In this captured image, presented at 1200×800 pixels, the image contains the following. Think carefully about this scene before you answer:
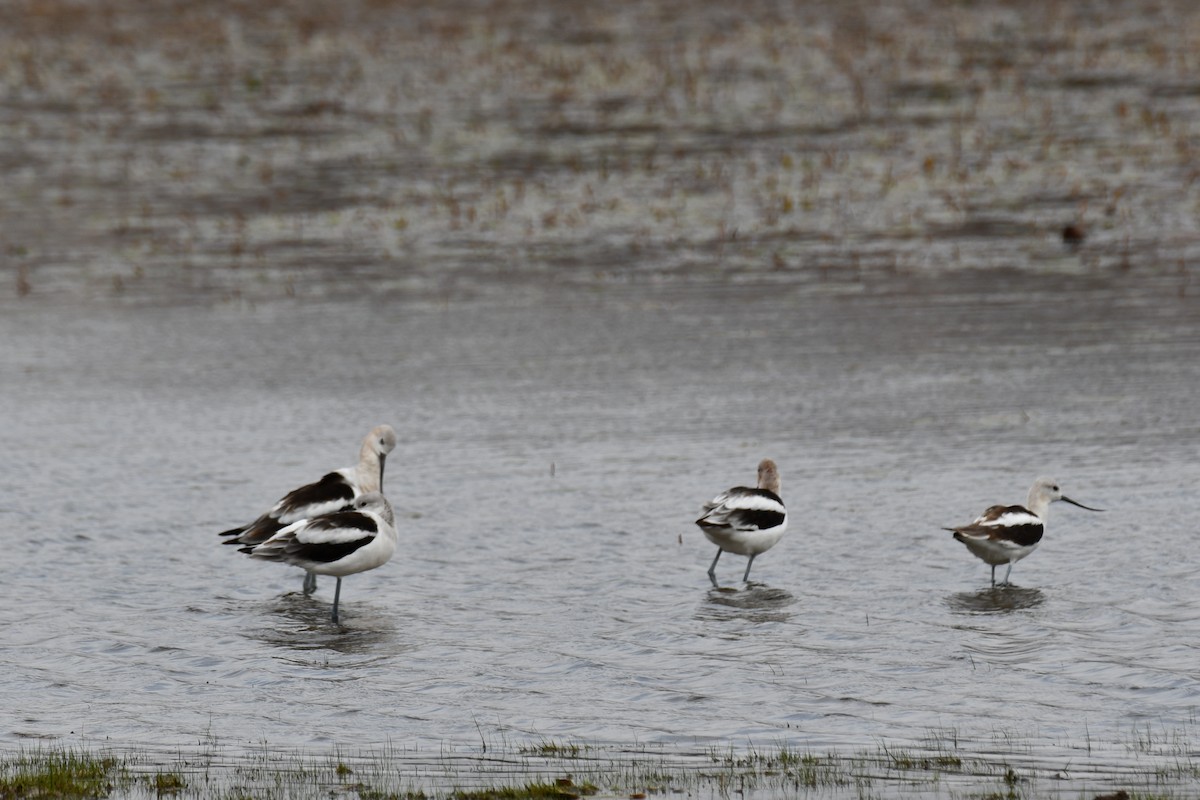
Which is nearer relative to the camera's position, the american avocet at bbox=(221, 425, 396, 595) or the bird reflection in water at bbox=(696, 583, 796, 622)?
the bird reflection in water at bbox=(696, 583, 796, 622)

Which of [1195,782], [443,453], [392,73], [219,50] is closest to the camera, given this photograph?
[1195,782]

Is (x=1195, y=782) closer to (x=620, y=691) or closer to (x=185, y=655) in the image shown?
(x=620, y=691)

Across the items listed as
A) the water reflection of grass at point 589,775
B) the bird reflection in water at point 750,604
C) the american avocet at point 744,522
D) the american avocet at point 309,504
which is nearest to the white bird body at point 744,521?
the american avocet at point 744,522

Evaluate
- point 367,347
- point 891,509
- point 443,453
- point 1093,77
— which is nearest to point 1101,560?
point 891,509

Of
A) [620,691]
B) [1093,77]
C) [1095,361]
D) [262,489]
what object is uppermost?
[1093,77]

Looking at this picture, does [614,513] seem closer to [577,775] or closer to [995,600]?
[995,600]

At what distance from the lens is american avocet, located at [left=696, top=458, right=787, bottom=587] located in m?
12.3

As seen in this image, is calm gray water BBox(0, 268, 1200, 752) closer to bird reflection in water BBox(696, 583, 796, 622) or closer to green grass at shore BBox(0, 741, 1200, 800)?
bird reflection in water BBox(696, 583, 796, 622)

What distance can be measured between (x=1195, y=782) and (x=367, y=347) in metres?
13.8

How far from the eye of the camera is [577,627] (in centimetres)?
1141

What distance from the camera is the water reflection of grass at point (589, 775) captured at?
8.35m

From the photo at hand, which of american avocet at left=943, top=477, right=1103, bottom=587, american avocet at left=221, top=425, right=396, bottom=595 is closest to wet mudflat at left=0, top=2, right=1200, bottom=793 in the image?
american avocet at left=943, top=477, right=1103, bottom=587

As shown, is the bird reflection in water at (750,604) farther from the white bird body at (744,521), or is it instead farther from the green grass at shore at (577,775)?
the green grass at shore at (577,775)

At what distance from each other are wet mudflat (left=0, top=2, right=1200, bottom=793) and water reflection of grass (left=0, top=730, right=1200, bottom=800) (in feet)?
0.52
